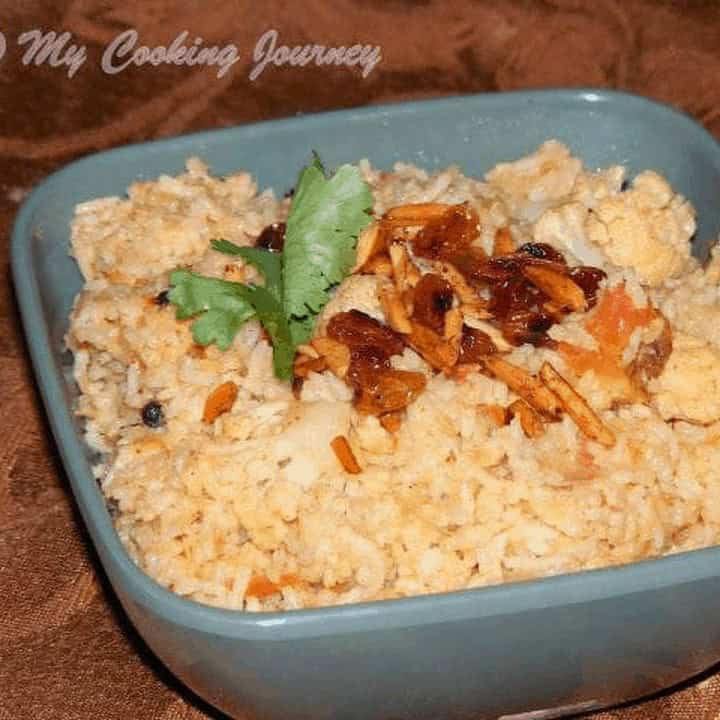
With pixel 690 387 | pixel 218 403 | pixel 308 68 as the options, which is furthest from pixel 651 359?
pixel 308 68

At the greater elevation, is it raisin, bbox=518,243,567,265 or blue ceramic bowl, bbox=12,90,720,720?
raisin, bbox=518,243,567,265

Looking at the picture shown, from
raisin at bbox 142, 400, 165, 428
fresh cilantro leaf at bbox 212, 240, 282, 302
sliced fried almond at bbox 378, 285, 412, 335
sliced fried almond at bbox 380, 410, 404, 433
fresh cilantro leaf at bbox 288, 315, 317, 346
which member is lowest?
raisin at bbox 142, 400, 165, 428

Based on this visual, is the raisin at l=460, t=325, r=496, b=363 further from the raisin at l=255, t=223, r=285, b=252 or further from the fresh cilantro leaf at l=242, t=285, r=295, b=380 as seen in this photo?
the raisin at l=255, t=223, r=285, b=252

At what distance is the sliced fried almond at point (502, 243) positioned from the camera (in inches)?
80.3

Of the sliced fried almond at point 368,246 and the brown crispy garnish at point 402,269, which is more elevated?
the brown crispy garnish at point 402,269

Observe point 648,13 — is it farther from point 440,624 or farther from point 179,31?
point 440,624

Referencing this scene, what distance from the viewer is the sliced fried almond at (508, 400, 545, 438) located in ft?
5.91

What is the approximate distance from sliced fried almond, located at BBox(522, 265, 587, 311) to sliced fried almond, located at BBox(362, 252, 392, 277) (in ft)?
0.65

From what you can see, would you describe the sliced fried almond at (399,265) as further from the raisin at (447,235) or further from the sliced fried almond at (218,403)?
the sliced fried almond at (218,403)

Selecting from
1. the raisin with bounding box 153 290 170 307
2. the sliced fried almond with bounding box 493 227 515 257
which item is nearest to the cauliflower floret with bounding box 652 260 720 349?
the sliced fried almond with bounding box 493 227 515 257

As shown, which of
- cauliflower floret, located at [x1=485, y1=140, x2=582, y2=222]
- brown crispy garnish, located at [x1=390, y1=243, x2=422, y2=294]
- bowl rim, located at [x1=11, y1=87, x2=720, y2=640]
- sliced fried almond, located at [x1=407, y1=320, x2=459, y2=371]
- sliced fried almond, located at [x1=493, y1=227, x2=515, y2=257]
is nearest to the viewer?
bowl rim, located at [x1=11, y1=87, x2=720, y2=640]

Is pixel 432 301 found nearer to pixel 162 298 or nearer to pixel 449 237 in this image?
pixel 449 237

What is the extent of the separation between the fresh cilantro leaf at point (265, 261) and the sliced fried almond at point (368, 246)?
0.36 ft

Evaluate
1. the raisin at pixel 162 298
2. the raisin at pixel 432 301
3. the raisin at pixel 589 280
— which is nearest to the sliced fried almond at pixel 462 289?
the raisin at pixel 432 301
